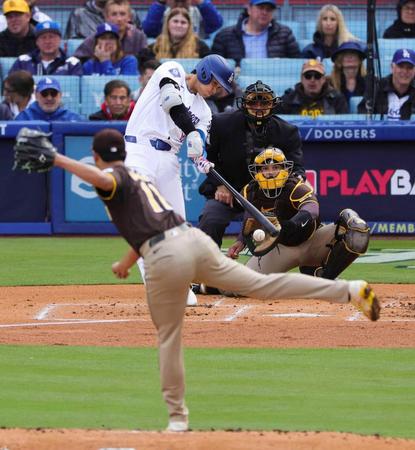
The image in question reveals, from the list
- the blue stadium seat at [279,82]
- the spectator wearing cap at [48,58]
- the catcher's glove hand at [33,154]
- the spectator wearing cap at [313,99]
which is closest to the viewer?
the catcher's glove hand at [33,154]

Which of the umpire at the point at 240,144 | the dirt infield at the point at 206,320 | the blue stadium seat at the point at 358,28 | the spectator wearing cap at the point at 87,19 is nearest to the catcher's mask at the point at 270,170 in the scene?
the umpire at the point at 240,144

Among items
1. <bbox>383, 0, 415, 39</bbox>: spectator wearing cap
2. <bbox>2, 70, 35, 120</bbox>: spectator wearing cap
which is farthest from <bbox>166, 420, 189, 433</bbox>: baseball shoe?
<bbox>383, 0, 415, 39</bbox>: spectator wearing cap

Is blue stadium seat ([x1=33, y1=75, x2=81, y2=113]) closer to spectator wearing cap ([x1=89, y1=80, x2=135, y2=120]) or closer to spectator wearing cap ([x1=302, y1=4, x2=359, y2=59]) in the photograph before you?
spectator wearing cap ([x1=89, y1=80, x2=135, y2=120])

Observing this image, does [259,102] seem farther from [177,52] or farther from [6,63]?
[6,63]

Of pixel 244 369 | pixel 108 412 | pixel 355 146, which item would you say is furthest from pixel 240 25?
pixel 108 412

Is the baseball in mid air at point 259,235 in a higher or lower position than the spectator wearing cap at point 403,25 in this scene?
lower

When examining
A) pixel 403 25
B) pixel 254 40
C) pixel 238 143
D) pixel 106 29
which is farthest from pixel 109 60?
pixel 238 143

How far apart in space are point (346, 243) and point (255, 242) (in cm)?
77

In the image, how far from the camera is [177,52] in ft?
53.5

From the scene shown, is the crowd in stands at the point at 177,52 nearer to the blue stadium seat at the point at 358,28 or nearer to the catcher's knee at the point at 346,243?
the blue stadium seat at the point at 358,28

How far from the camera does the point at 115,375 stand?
25.1ft

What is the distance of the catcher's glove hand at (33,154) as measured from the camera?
19.4ft

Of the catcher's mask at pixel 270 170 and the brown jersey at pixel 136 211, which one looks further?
the catcher's mask at pixel 270 170

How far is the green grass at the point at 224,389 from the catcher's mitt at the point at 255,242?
5.90ft
